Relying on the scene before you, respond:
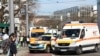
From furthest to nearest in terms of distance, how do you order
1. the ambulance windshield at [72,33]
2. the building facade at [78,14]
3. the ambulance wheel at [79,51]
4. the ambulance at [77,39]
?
the building facade at [78,14], the ambulance windshield at [72,33], the ambulance wheel at [79,51], the ambulance at [77,39]

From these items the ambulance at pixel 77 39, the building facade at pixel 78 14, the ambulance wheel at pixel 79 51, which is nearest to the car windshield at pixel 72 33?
the ambulance at pixel 77 39

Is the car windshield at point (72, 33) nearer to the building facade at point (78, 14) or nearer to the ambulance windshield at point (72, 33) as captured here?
the ambulance windshield at point (72, 33)

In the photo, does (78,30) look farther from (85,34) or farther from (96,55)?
(96,55)

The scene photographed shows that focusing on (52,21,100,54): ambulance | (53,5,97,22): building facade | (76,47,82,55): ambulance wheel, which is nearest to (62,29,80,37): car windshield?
(52,21,100,54): ambulance

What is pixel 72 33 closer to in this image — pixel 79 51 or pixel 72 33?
pixel 72 33

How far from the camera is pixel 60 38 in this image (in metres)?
29.9

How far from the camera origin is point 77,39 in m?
28.9

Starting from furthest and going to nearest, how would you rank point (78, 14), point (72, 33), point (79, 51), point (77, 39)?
point (78, 14)
point (72, 33)
point (79, 51)
point (77, 39)

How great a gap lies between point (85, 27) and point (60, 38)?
7.87 ft

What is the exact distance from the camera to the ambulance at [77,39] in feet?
94.6

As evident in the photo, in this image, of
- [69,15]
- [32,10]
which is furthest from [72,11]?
[32,10]

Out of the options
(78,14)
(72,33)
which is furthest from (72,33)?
(78,14)

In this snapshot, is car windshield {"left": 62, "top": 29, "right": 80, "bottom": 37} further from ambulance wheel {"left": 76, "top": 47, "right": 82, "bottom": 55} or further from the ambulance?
ambulance wheel {"left": 76, "top": 47, "right": 82, "bottom": 55}

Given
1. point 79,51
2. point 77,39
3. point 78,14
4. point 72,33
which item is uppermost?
point 78,14
